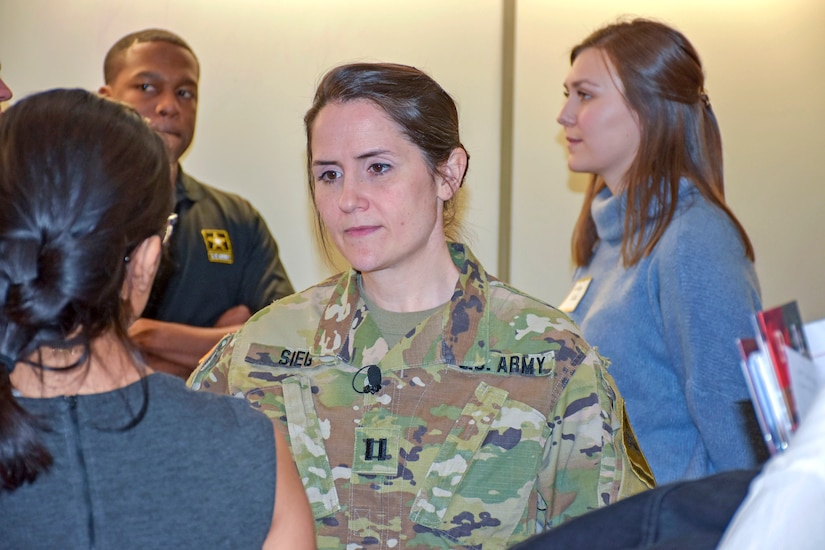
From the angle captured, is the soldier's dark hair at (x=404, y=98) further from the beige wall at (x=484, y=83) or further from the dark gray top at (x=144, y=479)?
the beige wall at (x=484, y=83)

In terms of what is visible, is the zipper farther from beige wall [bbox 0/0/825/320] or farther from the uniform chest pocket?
beige wall [bbox 0/0/825/320]

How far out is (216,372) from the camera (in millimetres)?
1686

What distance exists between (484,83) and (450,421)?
1.74 metres

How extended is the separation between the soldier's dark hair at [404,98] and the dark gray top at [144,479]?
733mm

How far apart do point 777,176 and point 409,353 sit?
2053 millimetres

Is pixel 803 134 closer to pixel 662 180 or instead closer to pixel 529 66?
pixel 529 66

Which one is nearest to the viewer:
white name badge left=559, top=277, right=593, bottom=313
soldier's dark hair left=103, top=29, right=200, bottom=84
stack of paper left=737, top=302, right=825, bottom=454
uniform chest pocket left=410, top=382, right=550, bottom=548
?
stack of paper left=737, top=302, right=825, bottom=454

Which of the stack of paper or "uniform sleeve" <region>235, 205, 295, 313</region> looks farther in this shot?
"uniform sleeve" <region>235, 205, 295, 313</region>

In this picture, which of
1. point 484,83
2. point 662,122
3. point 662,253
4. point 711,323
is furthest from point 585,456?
point 484,83

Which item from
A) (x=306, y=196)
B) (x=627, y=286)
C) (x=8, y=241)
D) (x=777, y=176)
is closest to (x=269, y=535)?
(x=8, y=241)

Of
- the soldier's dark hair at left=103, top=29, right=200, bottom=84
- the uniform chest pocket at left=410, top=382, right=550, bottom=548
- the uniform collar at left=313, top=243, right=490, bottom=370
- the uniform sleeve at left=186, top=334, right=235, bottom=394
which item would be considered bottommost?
the uniform chest pocket at left=410, top=382, right=550, bottom=548

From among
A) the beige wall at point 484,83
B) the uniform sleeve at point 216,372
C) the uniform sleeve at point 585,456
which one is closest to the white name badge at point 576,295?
the beige wall at point 484,83

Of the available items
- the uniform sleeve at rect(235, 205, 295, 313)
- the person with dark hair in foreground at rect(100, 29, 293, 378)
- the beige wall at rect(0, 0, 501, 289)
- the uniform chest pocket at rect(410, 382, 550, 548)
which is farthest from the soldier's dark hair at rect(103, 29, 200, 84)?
the uniform chest pocket at rect(410, 382, 550, 548)

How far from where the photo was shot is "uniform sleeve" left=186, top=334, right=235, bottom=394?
5.49 feet
